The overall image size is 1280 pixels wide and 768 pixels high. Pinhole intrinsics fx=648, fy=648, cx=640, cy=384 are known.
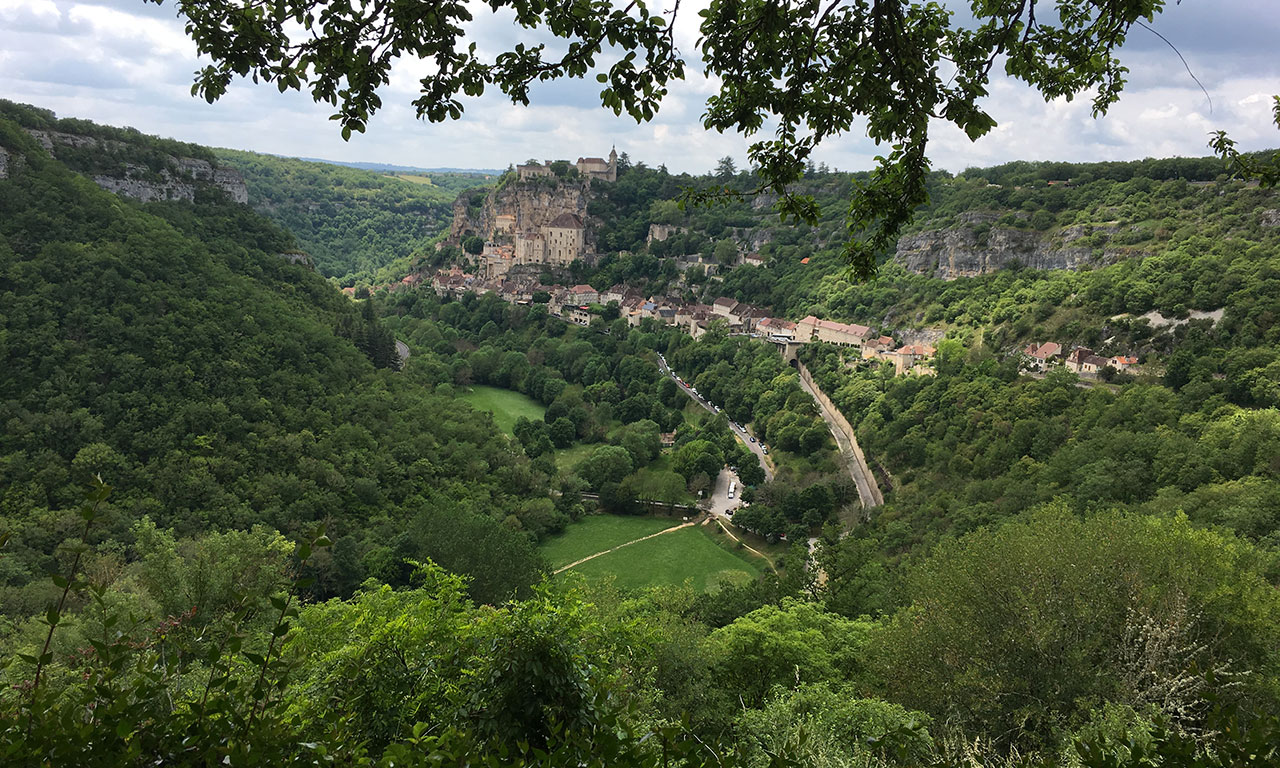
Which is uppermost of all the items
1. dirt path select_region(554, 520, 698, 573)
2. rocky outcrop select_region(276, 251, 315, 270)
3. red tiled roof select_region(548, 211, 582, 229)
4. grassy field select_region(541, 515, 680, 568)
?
red tiled roof select_region(548, 211, 582, 229)

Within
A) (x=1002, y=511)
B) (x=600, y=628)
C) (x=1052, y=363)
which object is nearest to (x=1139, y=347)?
(x=1052, y=363)

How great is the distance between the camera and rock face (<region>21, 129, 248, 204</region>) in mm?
31016

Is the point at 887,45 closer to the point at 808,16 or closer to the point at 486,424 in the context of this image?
the point at 808,16

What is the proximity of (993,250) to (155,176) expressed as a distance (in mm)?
53970

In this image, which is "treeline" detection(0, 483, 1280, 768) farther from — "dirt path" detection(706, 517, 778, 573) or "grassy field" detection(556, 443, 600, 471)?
"grassy field" detection(556, 443, 600, 471)

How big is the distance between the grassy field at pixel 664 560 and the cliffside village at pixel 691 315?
1675 centimetres

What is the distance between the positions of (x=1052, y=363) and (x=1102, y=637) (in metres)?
28.2

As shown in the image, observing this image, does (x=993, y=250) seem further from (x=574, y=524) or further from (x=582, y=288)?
(x=582, y=288)

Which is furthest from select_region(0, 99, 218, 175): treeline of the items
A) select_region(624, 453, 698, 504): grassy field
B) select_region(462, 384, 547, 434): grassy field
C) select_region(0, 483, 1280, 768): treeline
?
select_region(624, 453, 698, 504): grassy field

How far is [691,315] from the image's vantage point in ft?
200

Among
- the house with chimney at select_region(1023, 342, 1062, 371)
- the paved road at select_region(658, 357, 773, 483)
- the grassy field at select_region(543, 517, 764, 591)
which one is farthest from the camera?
the paved road at select_region(658, 357, 773, 483)

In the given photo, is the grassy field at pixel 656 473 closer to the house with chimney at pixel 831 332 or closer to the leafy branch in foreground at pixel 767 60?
the house with chimney at pixel 831 332

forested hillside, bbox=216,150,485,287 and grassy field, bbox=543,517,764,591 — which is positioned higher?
forested hillside, bbox=216,150,485,287

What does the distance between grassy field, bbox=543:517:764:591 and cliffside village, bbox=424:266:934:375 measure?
55.0 feet
